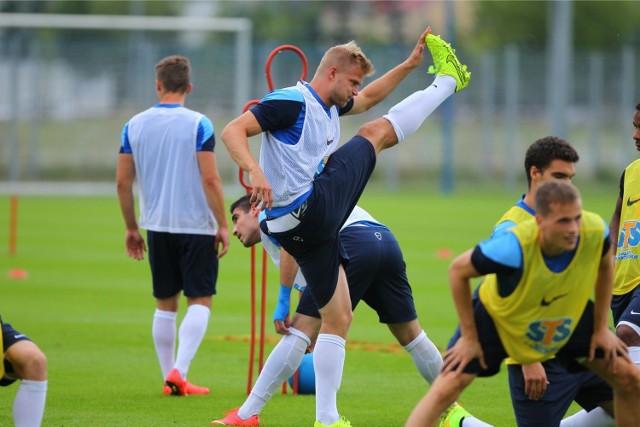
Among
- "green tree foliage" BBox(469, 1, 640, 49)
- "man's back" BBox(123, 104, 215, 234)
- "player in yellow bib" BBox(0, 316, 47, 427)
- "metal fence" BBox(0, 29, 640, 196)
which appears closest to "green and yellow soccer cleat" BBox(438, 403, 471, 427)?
"player in yellow bib" BBox(0, 316, 47, 427)

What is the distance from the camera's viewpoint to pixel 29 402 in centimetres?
582

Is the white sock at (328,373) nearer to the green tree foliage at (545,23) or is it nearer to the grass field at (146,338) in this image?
the grass field at (146,338)

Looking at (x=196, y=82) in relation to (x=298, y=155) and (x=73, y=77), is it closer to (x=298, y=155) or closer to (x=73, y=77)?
(x=73, y=77)

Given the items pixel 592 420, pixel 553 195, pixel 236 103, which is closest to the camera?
pixel 553 195

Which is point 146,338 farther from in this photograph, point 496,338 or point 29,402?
point 496,338

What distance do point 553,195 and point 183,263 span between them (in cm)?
416

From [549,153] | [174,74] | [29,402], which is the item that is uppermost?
[174,74]

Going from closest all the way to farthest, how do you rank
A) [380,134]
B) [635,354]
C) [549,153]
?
[549,153] < [380,134] < [635,354]

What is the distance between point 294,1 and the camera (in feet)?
168

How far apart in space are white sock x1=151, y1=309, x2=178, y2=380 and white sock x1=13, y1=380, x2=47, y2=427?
2.93 m

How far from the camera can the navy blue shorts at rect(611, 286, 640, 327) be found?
686cm

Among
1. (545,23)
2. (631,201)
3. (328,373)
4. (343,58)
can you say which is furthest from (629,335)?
(545,23)

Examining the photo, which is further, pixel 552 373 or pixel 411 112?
pixel 411 112

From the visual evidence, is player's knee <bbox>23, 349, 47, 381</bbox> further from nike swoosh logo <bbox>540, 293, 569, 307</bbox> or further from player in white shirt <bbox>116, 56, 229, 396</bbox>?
player in white shirt <bbox>116, 56, 229, 396</bbox>
